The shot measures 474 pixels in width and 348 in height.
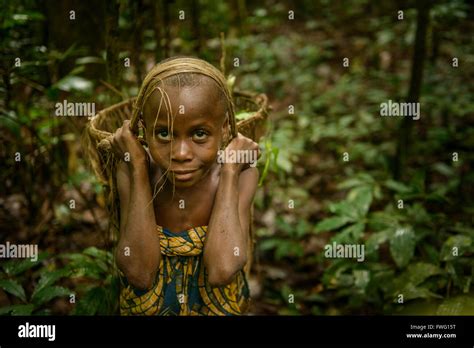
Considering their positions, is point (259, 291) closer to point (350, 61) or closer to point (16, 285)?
point (16, 285)

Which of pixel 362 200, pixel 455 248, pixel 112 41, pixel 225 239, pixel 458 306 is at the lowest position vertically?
pixel 458 306

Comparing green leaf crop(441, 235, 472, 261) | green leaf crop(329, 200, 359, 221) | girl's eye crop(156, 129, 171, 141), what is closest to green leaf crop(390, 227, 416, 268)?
green leaf crop(441, 235, 472, 261)

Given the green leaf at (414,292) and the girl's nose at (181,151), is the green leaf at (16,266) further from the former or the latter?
the green leaf at (414,292)

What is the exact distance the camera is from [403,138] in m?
3.10

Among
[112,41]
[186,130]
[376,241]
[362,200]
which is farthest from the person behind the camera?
[362,200]

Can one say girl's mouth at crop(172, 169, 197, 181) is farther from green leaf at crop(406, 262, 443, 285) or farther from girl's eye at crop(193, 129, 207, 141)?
green leaf at crop(406, 262, 443, 285)

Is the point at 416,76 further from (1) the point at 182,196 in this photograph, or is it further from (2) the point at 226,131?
(1) the point at 182,196

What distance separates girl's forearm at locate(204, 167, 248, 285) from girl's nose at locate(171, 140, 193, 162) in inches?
8.2

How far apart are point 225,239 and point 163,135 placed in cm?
42

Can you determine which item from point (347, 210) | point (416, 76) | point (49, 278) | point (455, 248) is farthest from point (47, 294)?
point (416, 76)

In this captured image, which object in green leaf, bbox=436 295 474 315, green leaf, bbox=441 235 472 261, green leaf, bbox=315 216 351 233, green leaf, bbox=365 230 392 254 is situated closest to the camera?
green leaf, bbox=436 295 474 315

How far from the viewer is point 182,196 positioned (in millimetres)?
1688

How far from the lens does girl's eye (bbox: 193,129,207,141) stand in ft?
4.87

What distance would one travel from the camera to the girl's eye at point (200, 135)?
4.87 feet
